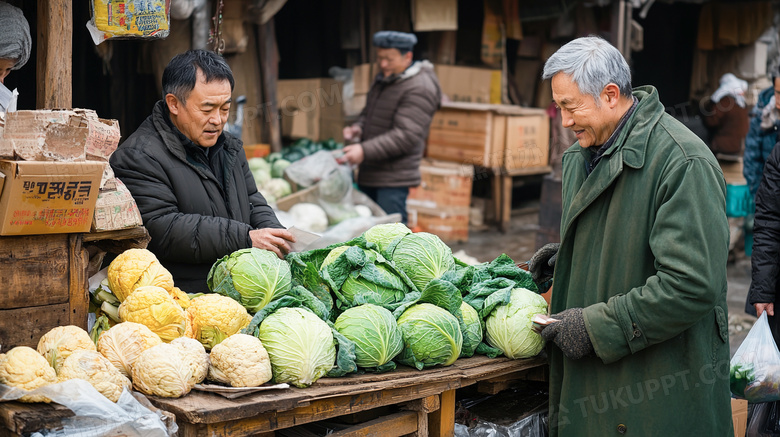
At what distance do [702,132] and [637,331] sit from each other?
24.1 ft

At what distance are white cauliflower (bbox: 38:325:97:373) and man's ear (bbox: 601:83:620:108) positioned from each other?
1947 millimetres

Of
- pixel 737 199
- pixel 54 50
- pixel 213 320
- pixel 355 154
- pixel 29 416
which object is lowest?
pixel 737 199

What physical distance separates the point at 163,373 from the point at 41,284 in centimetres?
58

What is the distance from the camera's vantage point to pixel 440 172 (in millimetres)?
9547

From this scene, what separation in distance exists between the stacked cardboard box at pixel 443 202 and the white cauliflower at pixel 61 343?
7066 millimetres

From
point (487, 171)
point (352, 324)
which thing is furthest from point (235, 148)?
point (487, 171)

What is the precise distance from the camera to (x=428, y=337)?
113 inches

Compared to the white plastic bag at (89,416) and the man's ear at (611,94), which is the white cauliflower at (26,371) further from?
the man's ear at (611,94)

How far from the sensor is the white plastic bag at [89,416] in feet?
7.27

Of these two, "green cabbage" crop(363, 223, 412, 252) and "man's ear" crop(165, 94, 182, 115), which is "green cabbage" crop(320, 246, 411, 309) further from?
"man's ear" crop(165, 94, 182, 115)

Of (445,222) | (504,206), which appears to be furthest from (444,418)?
(504,206)

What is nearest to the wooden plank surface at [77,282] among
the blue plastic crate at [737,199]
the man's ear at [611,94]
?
the man's ear at [611,94]

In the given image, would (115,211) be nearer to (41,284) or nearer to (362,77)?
(41,284)

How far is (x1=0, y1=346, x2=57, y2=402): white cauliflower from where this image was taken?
7.36 ft
